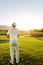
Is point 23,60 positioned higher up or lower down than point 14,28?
lower down

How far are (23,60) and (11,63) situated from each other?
43.9 inches

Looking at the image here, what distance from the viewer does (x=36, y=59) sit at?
12953 mm

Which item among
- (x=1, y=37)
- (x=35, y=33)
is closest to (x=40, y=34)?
(x=35, y=33)

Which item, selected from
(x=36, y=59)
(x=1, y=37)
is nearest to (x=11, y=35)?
(x=36, y=59)

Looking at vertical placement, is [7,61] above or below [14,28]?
below

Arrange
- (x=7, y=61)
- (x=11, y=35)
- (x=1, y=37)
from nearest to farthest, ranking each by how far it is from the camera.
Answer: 1. (x=11, y=35)
2. (x=7, y=61)
3. (x=1, y=37)

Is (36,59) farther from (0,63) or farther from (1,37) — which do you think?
(1,37)

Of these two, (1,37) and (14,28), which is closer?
(14,28)

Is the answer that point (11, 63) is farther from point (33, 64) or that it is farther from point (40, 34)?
point (40, 34)

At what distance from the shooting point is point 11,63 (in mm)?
11602

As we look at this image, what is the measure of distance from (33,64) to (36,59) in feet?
4.29

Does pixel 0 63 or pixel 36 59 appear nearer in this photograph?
pixel 0 63

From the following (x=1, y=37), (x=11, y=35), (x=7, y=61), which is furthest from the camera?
(x=1, y=37)

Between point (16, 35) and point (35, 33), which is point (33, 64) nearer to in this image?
point (16, 35)
